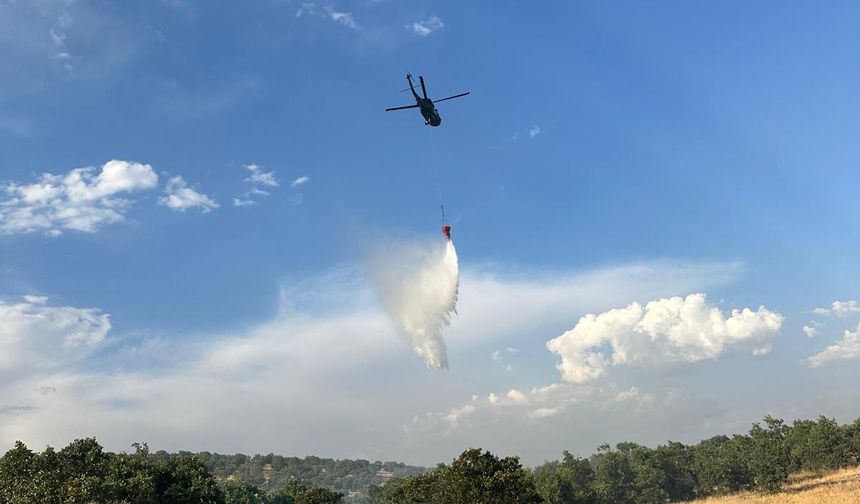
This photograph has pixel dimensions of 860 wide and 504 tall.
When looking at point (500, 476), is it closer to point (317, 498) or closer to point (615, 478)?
point (317, 498)

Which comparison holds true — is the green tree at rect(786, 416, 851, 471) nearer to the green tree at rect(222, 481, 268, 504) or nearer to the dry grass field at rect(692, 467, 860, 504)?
the dry grass field at rect(692, 467, 860, 504)

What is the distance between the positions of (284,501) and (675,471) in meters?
97.9

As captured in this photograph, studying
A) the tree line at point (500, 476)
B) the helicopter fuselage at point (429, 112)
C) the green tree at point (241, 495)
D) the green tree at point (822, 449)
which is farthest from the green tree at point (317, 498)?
the green tree at point (822, 449)

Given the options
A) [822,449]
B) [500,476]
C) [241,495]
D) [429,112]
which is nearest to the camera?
[500,476]

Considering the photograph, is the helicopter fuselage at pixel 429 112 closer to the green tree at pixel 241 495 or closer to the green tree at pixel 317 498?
the green tree at pixel 317 498

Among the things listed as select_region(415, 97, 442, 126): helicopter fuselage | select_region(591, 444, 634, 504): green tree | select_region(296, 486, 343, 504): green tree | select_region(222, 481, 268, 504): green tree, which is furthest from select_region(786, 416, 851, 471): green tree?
select_region(222, 481, 268, 504): green tree

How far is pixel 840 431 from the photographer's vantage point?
12712cm

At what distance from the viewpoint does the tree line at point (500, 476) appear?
55.0 metres

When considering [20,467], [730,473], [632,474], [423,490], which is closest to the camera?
[20,467]

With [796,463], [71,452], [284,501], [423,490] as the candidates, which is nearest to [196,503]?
[71,452]

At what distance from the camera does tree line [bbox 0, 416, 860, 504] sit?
181 ft

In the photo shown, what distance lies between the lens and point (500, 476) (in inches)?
2142

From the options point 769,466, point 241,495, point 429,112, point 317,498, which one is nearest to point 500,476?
point 429,112

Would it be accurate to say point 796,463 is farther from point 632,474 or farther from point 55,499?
point 55,499
